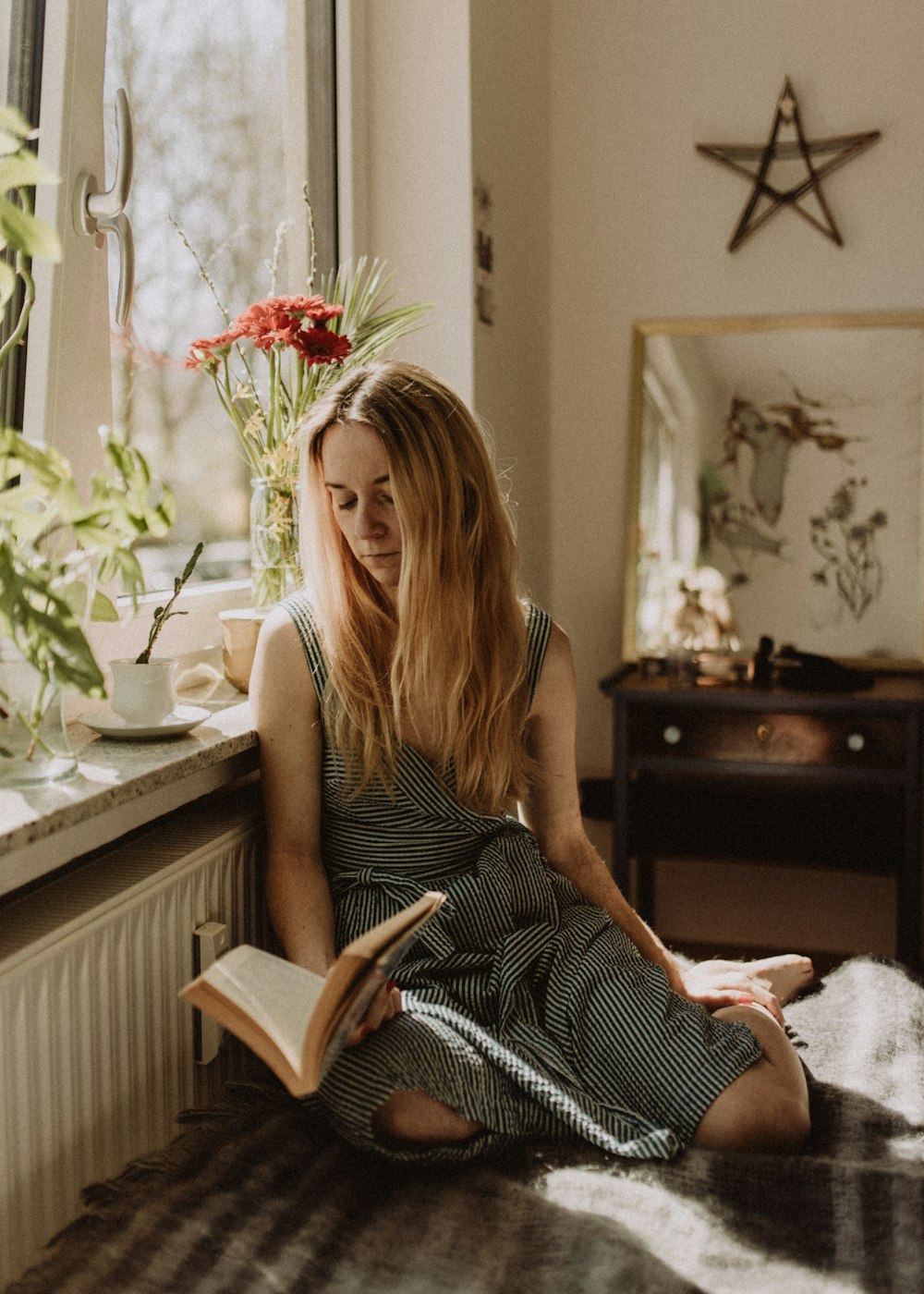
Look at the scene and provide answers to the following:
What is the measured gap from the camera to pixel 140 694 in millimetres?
1419

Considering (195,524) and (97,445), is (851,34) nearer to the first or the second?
(195,524)

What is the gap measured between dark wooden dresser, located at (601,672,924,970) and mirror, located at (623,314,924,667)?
24 centimetres

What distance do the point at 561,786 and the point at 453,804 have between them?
0.62 ft

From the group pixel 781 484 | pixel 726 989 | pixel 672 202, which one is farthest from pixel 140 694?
pixel 672 202

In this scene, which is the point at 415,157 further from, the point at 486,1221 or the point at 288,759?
the point at 486,1221

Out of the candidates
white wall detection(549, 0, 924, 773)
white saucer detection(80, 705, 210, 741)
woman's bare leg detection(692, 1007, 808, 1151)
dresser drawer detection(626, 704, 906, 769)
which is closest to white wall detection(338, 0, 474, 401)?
white wall detection(549, 0, 924, 773)

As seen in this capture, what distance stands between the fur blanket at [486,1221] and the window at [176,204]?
0.83 metres

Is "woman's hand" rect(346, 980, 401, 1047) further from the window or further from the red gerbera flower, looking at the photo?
the red gerbera flower

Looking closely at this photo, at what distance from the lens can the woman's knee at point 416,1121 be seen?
3.99ft

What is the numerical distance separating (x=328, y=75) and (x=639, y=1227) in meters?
2.10

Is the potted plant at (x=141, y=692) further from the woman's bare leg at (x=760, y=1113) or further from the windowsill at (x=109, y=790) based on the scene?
the woman's bare leg at (x=760, y=1113)

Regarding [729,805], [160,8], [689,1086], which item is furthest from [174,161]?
[729,805]

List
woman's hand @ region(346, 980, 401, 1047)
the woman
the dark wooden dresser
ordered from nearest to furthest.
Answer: woman's hand @ region(346, 980, 401, 1047) < the woman < the dark wooden dresser

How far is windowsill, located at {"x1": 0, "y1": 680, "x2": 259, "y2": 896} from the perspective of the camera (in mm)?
1069
